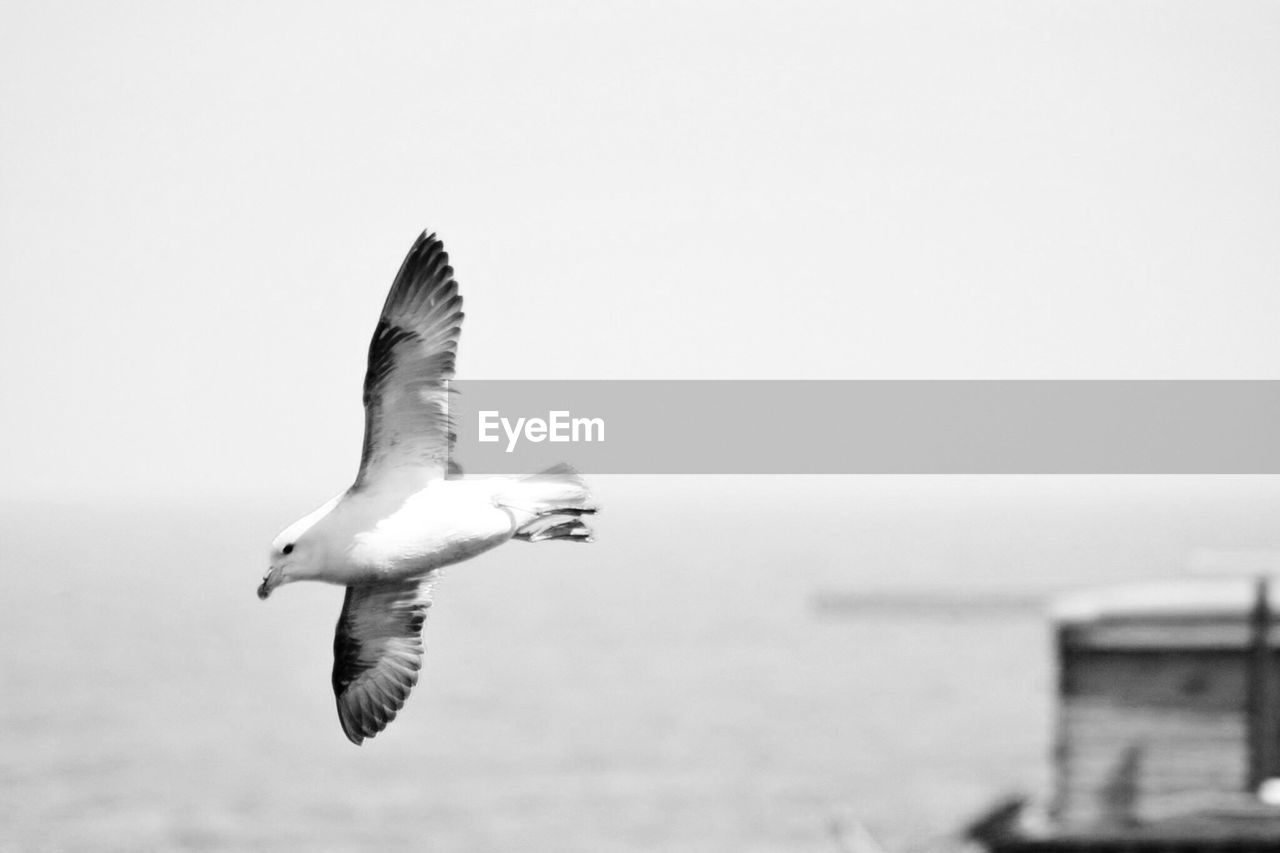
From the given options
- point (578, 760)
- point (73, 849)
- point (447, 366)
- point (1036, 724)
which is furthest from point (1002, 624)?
point (447, 366)

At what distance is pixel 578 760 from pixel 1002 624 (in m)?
73.7

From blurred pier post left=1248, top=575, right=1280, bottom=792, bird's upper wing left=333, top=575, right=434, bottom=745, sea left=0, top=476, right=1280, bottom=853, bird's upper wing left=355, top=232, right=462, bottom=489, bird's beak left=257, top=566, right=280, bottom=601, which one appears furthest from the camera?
sea left=0, top=476, right=1280, bottom=853

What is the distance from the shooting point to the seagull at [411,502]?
5.78m

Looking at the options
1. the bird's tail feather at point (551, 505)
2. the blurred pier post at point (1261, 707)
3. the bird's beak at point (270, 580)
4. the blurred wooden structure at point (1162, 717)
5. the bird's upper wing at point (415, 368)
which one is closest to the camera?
the bird's beak at point (270, 580)

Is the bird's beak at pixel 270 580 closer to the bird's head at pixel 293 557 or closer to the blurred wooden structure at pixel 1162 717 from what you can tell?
the bird's head at pixel 293 557

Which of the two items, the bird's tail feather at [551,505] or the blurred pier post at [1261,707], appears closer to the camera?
the bird's tail feather at [551,505]

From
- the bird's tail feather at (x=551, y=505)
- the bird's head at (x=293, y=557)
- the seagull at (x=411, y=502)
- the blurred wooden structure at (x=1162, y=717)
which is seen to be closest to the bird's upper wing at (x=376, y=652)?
the seagull at (x=411, y=502)

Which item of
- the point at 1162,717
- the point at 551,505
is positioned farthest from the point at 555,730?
the point at 551,505

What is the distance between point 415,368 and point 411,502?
729 millimetres

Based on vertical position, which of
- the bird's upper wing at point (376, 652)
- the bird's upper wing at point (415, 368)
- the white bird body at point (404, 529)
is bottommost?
the bird's upper wing at point (376, 652)

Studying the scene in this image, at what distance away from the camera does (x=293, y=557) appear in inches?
226

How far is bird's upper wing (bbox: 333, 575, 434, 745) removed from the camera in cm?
766

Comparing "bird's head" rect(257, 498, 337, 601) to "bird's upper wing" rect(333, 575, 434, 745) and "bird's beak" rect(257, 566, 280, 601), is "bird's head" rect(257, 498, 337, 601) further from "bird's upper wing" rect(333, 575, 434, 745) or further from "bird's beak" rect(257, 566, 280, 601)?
"bird's upper wing" rect(333, 575, 434, 745)

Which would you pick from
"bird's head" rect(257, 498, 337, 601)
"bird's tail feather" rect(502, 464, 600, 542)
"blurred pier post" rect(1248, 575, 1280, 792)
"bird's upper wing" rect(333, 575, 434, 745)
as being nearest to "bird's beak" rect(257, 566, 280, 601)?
"bird's head" rect(257, 498, 337, 601)
